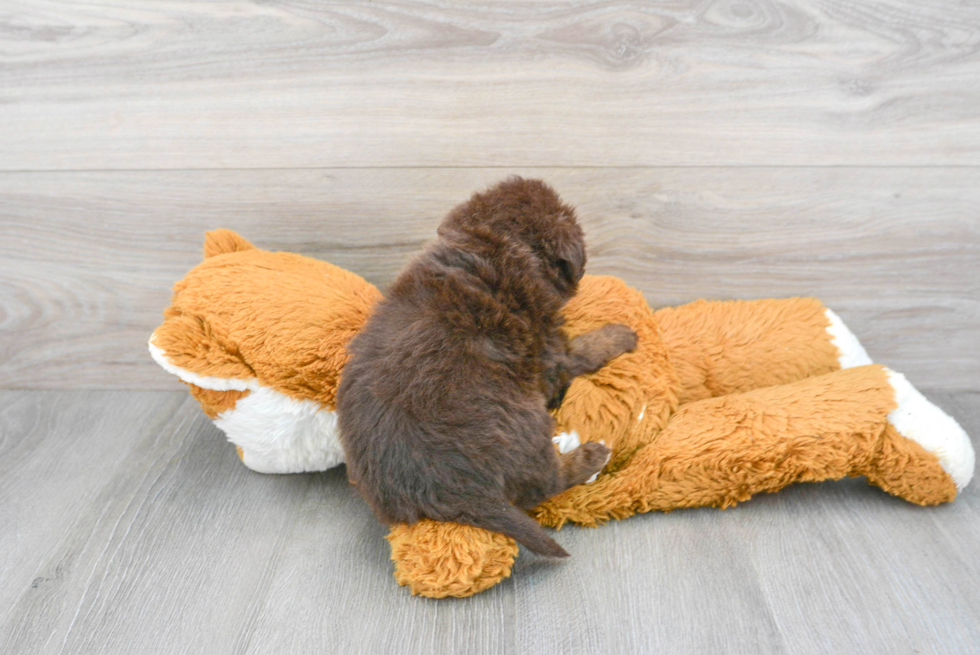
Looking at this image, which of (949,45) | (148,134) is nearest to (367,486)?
(148,134)

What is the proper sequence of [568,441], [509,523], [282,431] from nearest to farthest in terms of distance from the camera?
[509,523] → [568,441] → [282,431]

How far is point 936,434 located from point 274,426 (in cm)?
114

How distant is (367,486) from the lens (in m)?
0.99

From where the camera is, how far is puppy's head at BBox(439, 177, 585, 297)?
40.2 inches

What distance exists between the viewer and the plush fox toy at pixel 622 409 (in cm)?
110

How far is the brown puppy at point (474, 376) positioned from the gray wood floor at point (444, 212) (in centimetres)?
16

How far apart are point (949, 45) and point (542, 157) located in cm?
76

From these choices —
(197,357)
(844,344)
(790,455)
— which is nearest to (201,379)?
(197,357)

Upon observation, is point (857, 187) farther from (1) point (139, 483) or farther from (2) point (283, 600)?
(1) point (139, 483)

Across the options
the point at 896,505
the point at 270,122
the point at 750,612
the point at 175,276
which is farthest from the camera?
the point at 175,276

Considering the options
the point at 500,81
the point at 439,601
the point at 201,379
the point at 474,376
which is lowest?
the point at 439,601

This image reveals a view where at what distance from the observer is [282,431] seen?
1190mm

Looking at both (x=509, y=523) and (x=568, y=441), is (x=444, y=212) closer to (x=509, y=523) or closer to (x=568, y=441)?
(x=568, y=441)

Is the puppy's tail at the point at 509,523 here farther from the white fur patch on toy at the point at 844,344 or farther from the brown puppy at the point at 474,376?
the white fur patch on toy at the point at 844,344
